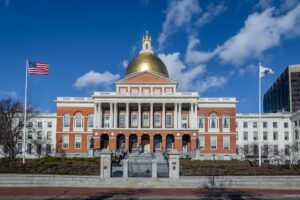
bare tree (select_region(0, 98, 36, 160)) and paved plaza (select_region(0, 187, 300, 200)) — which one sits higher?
bare tree (select_region(0, 98, 36, 160))

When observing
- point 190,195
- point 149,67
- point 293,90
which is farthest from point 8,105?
point 293,90

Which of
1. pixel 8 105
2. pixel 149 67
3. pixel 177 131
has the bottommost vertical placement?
pixel 177 131

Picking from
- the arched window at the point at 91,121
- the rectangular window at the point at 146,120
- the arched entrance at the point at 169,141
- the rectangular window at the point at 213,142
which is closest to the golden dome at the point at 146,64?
the rectangular window at the point at 146,120

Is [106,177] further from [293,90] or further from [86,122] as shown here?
[293,90]

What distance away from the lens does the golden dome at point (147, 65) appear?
77188mm

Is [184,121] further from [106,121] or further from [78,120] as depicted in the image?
[78,120]

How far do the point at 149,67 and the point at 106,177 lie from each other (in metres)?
46.5

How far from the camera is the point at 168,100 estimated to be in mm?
71625

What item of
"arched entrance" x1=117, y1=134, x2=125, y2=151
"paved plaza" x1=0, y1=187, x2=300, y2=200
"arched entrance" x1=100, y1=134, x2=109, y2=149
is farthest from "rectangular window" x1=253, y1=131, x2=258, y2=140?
"paved plaza" x1=0, y1=187, x2=300, y2=200

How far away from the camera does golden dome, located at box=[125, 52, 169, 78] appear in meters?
77.2

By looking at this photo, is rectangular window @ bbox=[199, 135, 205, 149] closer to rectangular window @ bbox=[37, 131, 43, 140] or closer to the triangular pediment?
the triangular pediment

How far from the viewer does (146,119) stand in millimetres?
74125

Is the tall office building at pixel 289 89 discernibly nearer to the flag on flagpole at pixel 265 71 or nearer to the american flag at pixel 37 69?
the flag on flagpole at pixel 265 71

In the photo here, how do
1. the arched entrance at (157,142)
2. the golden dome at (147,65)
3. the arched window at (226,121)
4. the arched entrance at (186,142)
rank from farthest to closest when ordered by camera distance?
the golden dome at (147,65) < the arched window at (226,121) < the arched entrance at (157,142) < the arched entrance at (186,142)
